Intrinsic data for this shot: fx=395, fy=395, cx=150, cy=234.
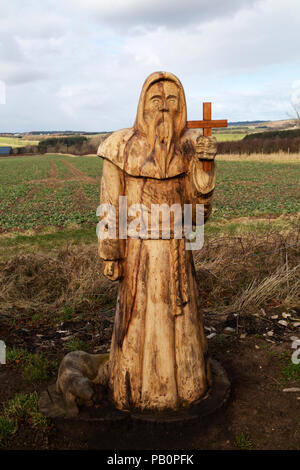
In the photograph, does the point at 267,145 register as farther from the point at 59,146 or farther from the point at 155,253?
the point at 59,146

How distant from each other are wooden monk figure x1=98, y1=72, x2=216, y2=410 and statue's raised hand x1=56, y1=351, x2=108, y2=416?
220mm

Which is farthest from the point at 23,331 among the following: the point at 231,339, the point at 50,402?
the point at 231,339

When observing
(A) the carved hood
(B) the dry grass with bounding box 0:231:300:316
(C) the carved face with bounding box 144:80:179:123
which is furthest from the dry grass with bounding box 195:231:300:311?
(C) the carved face with bounding box 144:80:179:123

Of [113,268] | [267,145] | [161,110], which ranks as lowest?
[113,268]

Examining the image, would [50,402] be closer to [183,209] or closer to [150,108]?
[183,209]

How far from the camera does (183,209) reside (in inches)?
119

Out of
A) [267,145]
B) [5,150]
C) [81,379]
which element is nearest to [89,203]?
[81,379]

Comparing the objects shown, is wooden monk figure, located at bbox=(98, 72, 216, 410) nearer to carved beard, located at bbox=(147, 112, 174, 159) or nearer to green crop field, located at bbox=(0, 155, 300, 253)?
carved beard, located at bbox=(147, 112, 174, 159)

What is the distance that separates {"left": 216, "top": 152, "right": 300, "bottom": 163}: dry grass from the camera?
116ft

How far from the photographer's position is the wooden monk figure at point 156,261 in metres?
2.82

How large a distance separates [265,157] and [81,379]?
124 feet

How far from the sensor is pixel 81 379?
10.7 feet

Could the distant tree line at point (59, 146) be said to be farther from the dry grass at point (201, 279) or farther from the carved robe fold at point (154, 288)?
the carved robe fold at point (154, 288)
